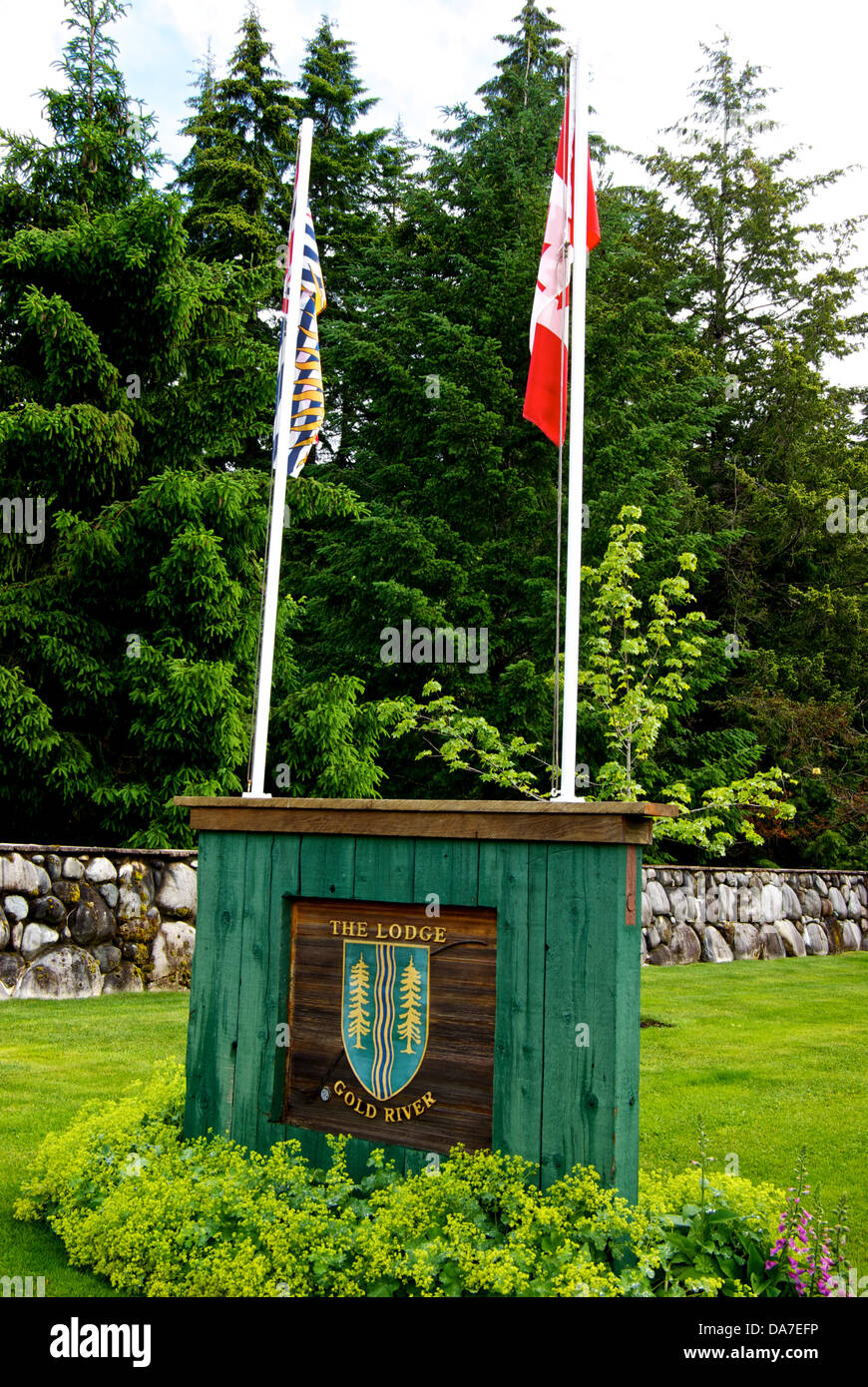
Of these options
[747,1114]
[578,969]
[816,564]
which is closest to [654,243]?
[816,564]

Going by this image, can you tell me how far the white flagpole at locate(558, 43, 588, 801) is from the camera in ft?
15.6

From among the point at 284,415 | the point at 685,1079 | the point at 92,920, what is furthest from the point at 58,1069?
the point at 284,415

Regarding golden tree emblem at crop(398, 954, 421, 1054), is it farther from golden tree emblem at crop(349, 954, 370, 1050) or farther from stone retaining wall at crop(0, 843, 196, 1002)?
stone retaining wall at crop(0, 843, 196, 1002)

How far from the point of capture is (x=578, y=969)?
3980 millimetres

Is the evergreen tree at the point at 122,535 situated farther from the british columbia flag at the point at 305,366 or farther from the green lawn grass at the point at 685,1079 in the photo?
the british columbia flag at the point at 305,366

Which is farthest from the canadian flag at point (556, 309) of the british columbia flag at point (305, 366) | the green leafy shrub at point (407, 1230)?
the green leafy shrub at point (407, 1230)

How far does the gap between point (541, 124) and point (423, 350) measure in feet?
17.3

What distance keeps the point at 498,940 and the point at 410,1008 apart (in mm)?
477

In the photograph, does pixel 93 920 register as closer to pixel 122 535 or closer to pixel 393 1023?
pixel 122 535

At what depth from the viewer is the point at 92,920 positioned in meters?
9.73

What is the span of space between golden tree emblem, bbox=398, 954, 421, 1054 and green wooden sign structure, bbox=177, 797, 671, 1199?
0.95ft

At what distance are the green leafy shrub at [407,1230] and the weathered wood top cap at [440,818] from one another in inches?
46.4

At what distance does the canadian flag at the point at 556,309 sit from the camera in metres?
5.47
